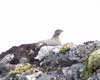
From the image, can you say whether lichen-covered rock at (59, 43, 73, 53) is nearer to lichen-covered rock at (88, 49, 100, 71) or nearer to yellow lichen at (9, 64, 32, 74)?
yellow lichen at (9, 64, 32, 74)

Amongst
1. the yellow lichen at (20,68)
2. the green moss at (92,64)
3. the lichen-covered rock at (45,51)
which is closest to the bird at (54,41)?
the lichen-covered rock at (45,51)

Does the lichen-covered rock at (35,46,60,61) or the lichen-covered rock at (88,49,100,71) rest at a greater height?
the lichen-covered rock at (35,46,60,61)

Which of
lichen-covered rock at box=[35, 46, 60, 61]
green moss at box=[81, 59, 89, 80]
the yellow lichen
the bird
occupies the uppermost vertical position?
the bird

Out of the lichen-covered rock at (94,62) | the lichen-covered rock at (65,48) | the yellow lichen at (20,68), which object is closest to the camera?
the lichen-covered rock at (94,62)

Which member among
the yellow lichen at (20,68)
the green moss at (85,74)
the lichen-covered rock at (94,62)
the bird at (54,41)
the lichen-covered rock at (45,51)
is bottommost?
the green moss at (85,74)

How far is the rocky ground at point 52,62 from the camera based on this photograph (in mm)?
11289

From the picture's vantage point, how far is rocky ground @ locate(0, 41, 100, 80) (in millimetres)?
11289

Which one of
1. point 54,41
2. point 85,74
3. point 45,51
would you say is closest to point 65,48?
point 45,51

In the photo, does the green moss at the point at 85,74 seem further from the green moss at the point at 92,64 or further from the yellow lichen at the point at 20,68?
the yellow lichen at the point at 20,68

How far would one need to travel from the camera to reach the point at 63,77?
39.4 feet

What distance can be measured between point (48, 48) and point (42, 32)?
1799 cm

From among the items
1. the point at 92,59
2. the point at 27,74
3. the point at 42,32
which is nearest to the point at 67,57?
the point at 27,74

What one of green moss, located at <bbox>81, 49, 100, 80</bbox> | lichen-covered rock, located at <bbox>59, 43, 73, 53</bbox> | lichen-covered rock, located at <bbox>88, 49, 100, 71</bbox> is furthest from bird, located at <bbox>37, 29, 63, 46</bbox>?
lichen-covered rock, located at <bbox>88, 49, 100, 71</bbox>

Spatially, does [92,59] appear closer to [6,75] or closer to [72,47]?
[72,47]
